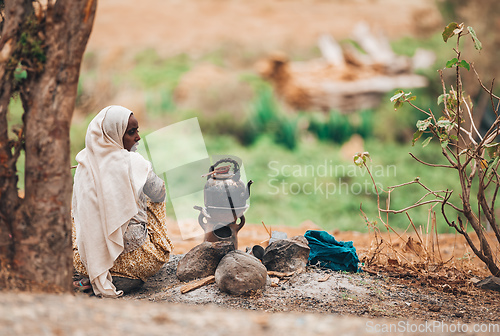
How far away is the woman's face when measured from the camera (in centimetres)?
380

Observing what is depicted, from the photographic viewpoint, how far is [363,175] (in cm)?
1170

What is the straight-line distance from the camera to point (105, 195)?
3.66 meters

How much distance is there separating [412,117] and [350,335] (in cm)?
1164

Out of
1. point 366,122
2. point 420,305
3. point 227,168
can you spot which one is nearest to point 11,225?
point 227,168

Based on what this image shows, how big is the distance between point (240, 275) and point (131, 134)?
52.3 inches

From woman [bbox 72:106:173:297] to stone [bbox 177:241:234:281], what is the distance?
1.03 feet

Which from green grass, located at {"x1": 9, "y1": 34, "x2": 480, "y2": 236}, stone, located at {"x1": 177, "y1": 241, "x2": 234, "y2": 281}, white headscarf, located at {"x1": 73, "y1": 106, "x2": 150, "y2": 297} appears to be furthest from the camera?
green grass, located at {"x1": 9, "y1": 34, "x2": 480, "y2": 236}

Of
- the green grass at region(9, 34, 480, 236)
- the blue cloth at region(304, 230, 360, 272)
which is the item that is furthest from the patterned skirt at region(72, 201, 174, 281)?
the green grass at region(9, 34, 480, 236)

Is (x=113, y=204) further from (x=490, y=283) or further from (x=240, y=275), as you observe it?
(x=490, y=283)

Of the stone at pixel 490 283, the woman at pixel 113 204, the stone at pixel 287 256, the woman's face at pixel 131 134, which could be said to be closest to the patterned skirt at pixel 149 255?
the woman at pixel 113 204

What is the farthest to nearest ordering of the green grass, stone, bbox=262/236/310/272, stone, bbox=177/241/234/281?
the green grass → stone, bbox=262/236/310/272 → stone, bbox=177/241/234/281

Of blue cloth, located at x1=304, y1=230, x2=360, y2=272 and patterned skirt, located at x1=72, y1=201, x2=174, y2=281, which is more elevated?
patterned skirt, located at x1=72, y1=201, x2=174, y2=281

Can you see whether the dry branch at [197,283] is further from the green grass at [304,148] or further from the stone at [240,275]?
the green grass at [304,148]

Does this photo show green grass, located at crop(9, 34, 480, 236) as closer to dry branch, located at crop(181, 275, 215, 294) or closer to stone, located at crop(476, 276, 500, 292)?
stone, located at crop(476, 276, 500, 292)
